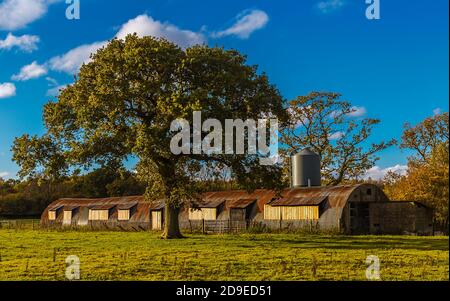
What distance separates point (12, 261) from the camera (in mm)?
27844

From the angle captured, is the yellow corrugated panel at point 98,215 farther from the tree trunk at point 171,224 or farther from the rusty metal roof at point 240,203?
the tree trunk at point 171,224

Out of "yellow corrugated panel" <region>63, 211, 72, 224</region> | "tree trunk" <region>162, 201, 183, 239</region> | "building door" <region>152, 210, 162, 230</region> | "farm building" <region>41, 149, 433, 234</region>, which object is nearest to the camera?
"tree trunk" <region>162, 201, 183, 239</region>

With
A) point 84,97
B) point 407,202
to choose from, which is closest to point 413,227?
point 407,202

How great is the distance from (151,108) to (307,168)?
84.6 ft

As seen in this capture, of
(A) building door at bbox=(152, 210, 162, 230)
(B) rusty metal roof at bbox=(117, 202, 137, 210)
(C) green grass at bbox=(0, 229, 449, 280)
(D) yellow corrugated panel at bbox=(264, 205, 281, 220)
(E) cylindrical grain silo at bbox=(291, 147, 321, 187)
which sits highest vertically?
(E) cylindrical grain silo at bbox=(291, 147, 321, 187)

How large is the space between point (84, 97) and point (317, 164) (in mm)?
30248

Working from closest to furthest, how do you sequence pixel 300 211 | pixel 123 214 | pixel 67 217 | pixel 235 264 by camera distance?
pixel 235 264 → pixel 300 211 → pixel 123 214 → pixel 67 217

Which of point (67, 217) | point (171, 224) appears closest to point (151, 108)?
point (171, 224)

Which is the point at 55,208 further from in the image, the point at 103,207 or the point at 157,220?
the point at 157,220

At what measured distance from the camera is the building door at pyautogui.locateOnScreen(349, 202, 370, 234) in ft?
171

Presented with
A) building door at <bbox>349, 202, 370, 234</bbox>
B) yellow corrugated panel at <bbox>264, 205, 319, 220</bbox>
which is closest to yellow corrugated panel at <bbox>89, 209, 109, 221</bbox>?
yellow corrugated panel at <bbox>264, 205, 319, 220</bbox>

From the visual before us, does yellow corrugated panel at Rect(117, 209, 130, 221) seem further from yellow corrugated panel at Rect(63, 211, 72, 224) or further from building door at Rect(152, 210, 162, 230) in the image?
yellow corrugated panel at Rect(63, 211, 72, 224)

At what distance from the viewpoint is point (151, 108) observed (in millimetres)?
43656

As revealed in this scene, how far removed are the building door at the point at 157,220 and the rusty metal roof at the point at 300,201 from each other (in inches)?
639
